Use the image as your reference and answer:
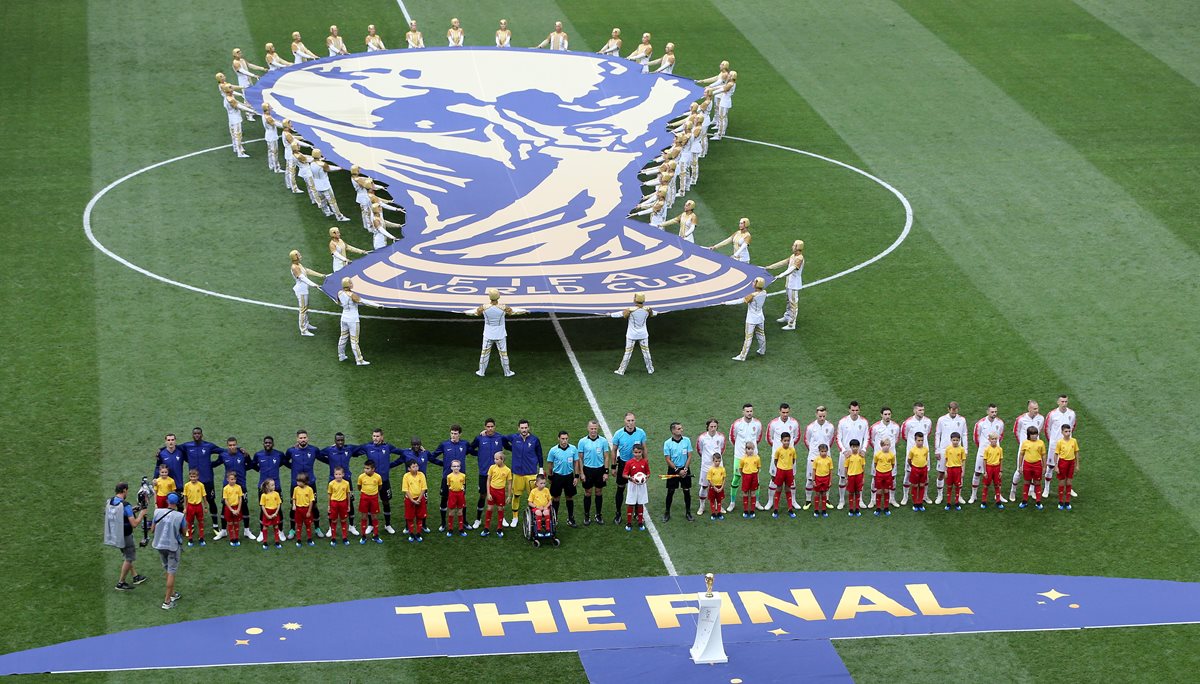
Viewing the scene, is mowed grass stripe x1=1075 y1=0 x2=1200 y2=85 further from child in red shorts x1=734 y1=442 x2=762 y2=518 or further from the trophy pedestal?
the trophy pedestal

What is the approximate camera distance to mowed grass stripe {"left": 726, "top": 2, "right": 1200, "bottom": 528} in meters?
29.9

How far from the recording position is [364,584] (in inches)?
910

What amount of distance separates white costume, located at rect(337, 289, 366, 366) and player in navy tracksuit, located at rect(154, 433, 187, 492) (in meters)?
5.30

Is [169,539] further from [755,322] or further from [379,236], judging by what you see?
[755,322]

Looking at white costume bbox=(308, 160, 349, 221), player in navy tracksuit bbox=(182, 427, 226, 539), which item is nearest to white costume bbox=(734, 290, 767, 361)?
player in navy tracksuit bbox=(182, 427, 226, 539)

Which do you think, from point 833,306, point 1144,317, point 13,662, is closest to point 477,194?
point 833,306

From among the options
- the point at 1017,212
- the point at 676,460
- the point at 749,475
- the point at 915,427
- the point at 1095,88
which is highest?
the point at 915,427

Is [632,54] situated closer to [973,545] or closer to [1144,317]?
[1144,317]

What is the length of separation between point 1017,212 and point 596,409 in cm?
1349

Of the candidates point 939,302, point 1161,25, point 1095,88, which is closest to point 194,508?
point 939,302

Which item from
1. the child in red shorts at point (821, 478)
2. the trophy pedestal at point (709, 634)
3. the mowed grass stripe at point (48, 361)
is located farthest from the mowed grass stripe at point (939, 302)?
the mowed grass stripe at point (48, 361)

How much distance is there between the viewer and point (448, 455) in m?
24.8

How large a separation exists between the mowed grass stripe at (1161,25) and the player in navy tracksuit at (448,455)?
28.5 meters

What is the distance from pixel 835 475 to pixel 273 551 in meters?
8.69
